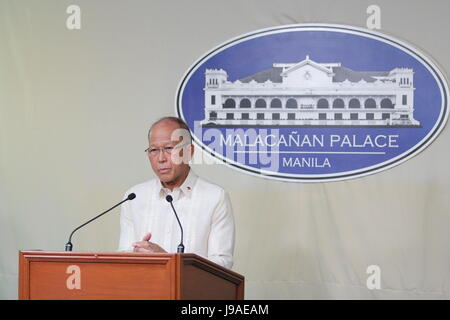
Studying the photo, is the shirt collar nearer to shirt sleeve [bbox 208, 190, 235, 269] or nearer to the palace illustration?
shirt sleeve [bbox 208, 190, 235, 269]

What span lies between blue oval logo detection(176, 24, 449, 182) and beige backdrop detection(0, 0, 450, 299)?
9 cm

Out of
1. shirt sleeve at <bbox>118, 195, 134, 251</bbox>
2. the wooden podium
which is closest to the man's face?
shirt sleeve at <bbox>118, 195, 134, 251</bbox>

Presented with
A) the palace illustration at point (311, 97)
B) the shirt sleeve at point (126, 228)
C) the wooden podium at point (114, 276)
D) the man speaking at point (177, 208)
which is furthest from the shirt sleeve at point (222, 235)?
the palace illustration at point (311, 97)

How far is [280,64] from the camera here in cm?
623

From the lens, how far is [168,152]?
502 centimetres

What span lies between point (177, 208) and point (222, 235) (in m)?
0.32

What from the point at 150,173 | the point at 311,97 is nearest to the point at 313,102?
the point at 311,97

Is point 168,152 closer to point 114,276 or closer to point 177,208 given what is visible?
point 177,208

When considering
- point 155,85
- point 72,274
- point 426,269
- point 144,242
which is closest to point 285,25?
point 155,85

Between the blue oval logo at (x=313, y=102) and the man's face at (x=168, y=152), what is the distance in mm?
1157

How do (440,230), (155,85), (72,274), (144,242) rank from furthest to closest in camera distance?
(155,85) < (440,230) < (144,242) < (72,274)

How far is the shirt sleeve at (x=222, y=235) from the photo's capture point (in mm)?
4855

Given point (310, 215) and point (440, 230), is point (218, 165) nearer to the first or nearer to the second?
point (310, 215)

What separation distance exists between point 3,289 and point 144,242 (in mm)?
2630
